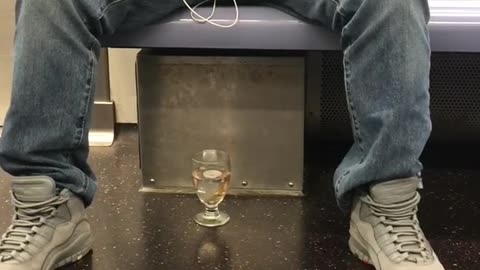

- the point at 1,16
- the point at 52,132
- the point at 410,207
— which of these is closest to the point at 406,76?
the point at 410,207

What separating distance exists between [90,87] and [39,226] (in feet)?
0.71

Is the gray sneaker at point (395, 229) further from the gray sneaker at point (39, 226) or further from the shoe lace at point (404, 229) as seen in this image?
the gray sneaker at point (39, 226)

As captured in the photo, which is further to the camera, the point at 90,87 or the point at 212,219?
the point at 212,219

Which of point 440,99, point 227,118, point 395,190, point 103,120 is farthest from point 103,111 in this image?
point 395,190

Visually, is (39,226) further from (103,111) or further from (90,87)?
(103,111)

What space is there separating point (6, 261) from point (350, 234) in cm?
52

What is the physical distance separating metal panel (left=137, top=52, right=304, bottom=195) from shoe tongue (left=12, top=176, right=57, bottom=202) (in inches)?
14.1

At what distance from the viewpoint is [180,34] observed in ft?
3.87

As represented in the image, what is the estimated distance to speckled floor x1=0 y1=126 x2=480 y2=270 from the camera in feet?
3.57

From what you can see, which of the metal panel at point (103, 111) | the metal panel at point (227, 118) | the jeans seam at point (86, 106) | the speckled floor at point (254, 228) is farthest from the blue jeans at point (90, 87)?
the metal panel at point (103, 111)

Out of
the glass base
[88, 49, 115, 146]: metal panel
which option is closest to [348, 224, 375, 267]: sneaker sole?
the glass base

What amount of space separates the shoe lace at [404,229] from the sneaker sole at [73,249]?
436mm

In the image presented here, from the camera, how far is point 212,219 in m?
1.22

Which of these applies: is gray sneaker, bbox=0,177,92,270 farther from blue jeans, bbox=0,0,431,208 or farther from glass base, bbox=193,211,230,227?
glass base, bbox=193,211,230,227
